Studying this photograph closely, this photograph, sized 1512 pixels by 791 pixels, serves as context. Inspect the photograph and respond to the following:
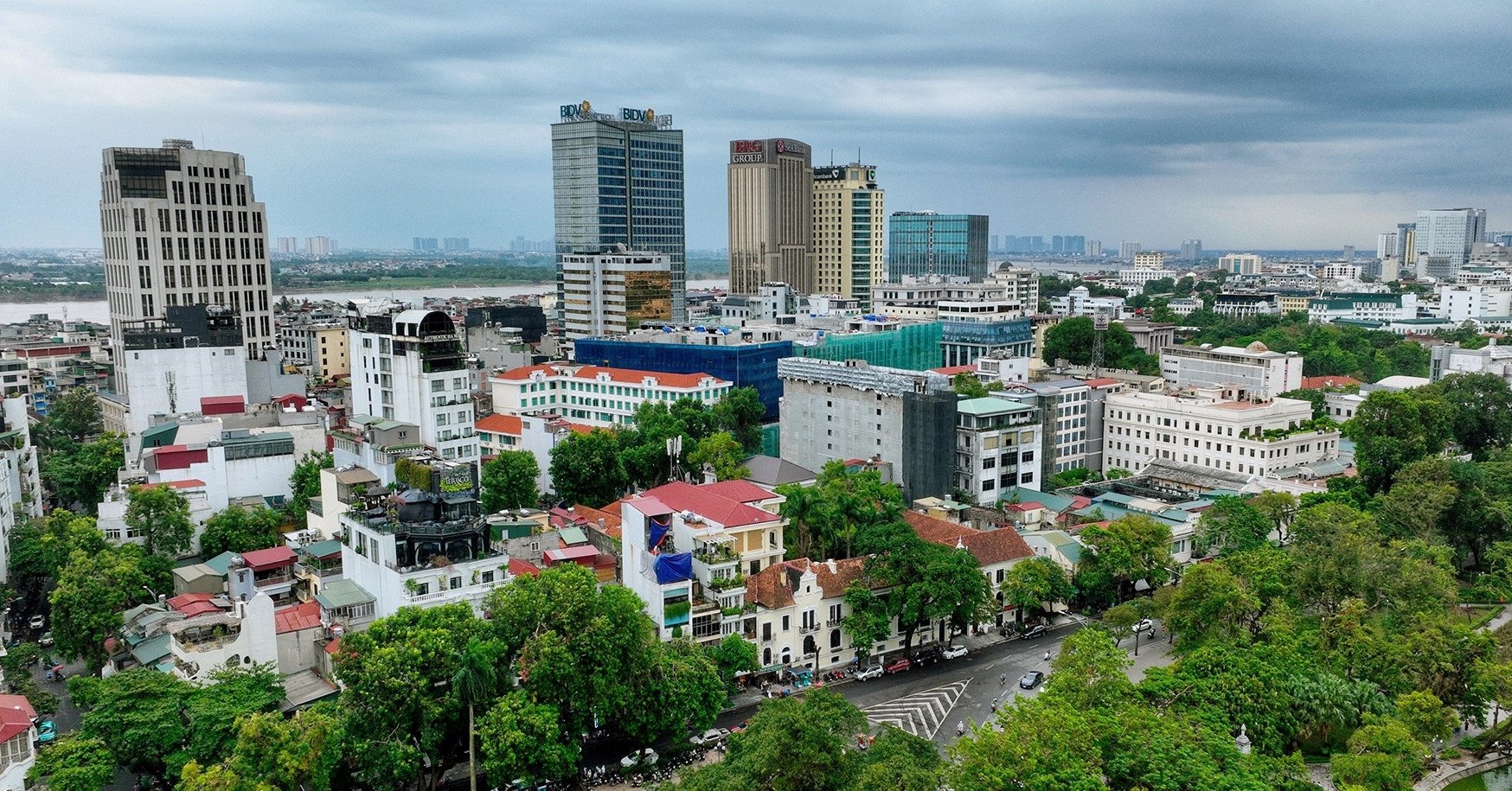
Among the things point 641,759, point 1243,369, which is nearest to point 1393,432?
point 1243,369

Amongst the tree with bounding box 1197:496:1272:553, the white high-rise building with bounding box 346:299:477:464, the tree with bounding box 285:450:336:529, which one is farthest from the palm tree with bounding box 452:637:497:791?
the tree with bounding box 1197:496:1272:553

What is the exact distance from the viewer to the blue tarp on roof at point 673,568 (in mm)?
44938

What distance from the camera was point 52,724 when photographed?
136ft

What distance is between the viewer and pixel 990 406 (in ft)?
223

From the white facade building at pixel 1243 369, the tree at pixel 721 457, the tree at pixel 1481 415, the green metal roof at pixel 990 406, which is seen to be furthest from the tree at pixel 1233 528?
the white facade building at pixel 1243 369

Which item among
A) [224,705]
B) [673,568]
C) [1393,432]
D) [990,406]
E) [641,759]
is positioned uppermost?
[990,406]

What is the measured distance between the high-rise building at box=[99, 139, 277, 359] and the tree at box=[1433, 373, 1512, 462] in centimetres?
9778

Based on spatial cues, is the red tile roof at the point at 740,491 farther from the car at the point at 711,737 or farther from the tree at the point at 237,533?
the tree at the point at 237,533

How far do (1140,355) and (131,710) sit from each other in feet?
330

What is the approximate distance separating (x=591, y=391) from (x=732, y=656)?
47378 millimetres

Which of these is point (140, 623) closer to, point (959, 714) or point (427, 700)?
point (427, 700)

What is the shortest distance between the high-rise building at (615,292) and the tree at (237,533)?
66.6m

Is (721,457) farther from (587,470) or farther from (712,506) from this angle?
(712,506)

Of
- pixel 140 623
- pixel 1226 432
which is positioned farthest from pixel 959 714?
pixel 1226 432
